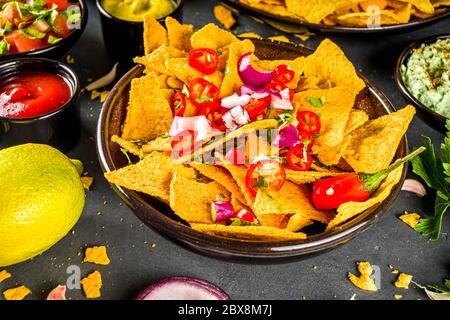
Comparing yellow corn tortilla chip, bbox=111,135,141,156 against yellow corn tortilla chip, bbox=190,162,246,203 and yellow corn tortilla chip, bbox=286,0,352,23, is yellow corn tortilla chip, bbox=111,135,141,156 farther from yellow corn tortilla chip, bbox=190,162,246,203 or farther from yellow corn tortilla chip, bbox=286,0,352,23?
yellow corn tortilla chip, bbox=286,0,352,23

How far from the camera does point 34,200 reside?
1.67 metres

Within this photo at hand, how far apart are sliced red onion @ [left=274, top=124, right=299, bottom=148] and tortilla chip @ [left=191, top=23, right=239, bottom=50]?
486mm

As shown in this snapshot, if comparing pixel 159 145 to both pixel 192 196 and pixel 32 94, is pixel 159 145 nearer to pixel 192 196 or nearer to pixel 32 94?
pixel 192 196

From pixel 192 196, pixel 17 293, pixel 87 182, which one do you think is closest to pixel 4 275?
pixel 17 293

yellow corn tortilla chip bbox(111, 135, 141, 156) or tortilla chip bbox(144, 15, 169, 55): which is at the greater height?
tortilla chip bbox(144, 15, 169, 55)

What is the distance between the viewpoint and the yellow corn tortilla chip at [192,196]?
165cm

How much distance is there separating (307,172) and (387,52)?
122cm

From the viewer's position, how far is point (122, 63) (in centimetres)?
254

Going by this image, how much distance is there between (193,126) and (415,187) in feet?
2.87

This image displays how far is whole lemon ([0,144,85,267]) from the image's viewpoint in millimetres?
1645

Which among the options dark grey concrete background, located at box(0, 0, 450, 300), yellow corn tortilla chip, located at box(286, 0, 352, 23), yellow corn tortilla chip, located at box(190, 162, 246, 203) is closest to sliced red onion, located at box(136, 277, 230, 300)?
dark grey concrete background, located at box(0, 0, 450, 300)

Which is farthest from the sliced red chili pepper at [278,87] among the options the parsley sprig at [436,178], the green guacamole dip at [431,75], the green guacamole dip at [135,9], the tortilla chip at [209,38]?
the green guacamole dip at [135,9]

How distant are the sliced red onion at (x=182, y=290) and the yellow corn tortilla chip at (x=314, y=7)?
1275 mm

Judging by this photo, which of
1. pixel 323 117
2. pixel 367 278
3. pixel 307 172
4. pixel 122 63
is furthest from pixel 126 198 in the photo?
pixel 122 63
